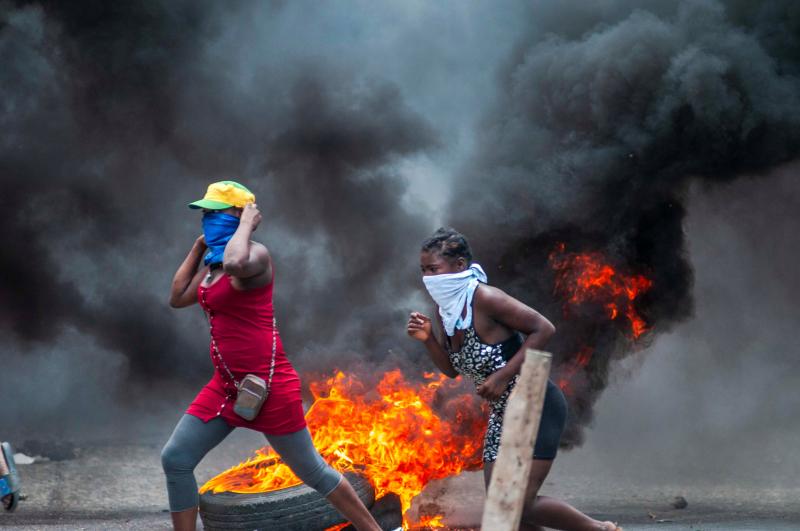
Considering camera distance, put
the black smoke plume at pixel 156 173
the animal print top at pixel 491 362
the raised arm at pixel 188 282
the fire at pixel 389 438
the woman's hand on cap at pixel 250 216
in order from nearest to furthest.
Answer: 1. the animal print top at pixel 491 362
2. the woman's hand on cap at pixel 250 216
3. the raised arm at pixel 188 282
4. the fire at pixel 389 438
5. the black smoke plume at pixel 156 173

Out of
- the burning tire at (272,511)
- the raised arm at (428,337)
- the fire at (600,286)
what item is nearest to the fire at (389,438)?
the burning tire at (272,511)

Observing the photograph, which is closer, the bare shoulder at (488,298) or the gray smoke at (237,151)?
the bare shoulder at (488,298)

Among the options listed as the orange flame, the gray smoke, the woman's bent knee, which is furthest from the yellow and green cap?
the gray smoke

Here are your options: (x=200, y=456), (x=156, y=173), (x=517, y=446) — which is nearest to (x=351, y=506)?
(x=200, y=456)

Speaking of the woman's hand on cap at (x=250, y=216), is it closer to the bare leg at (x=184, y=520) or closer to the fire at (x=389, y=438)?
the bare leg at (x=184, y=520)

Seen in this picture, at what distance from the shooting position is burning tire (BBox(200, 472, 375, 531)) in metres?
4.58

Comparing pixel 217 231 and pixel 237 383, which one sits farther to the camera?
pixel 217 231

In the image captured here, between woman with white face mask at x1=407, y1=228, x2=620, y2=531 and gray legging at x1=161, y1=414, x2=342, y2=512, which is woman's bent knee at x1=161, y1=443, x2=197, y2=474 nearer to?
gray legging at x1=161, y1=414, x2=342, y2=512

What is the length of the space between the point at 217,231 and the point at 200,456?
3.50 ft

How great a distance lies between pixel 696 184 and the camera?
8.36 m

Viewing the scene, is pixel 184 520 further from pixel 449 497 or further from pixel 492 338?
pixel 449 497

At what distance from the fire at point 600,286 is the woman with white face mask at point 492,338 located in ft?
10.7

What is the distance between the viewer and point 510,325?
150 inches

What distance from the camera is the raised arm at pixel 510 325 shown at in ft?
12.2
